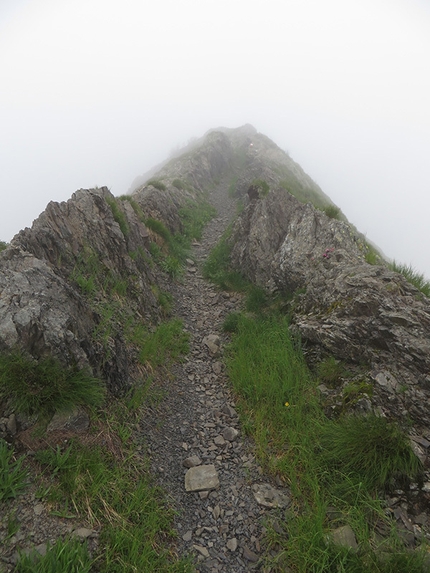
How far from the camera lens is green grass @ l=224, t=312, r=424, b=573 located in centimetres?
425

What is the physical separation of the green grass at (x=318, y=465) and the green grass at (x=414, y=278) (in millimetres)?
4312

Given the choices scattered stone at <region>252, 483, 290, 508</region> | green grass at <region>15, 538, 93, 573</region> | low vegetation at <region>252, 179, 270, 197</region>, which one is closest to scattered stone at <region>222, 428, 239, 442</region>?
scattered stone at <region>252, 483, 290, 508</region>

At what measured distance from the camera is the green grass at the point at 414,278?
8.69 m

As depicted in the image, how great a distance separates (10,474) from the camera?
13.9ft

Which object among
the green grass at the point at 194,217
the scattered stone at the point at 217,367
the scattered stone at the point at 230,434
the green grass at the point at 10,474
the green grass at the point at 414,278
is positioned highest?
the green grass at the point at 414,278

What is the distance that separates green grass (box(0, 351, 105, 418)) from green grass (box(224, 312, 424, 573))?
12.5 feet

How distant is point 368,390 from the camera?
6.46m

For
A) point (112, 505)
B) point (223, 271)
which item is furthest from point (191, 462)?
point (223, 271)

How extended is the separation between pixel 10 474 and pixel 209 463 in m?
3.57

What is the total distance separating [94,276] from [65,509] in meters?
6.16

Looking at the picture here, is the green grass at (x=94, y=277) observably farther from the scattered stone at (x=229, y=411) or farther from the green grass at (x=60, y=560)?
the green grass at (x=60, y=560)

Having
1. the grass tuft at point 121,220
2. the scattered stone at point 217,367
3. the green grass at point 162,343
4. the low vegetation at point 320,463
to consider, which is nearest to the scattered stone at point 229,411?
the low vegetation at point 320,463

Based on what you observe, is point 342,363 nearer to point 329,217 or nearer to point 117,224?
point 329,217

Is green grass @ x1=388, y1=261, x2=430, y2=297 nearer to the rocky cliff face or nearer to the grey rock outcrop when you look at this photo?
the rocky cliff face
